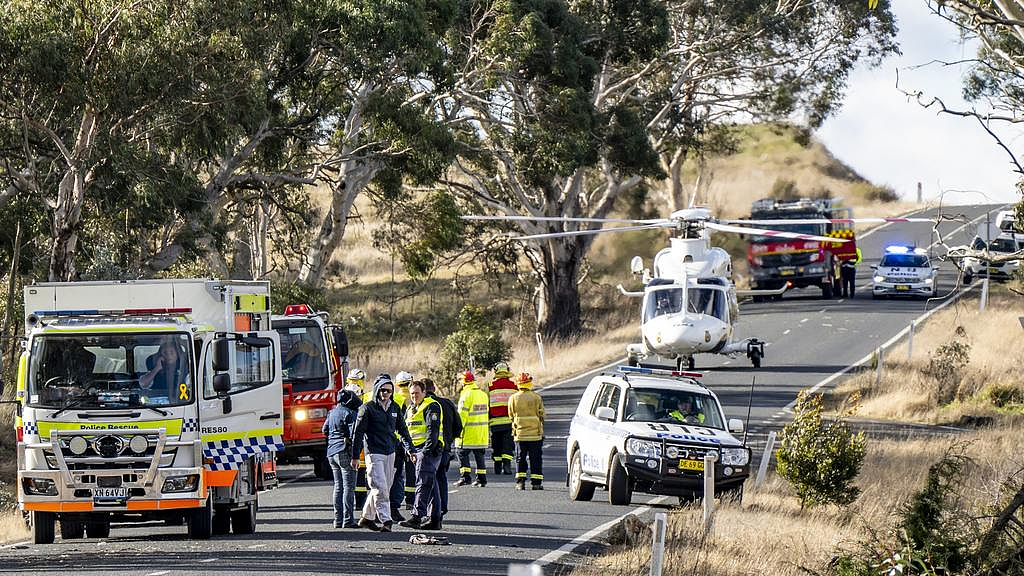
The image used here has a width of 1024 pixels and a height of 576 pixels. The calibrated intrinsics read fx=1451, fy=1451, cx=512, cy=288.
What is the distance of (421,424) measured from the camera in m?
15.4

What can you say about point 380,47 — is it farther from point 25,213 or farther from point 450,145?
point 25,213

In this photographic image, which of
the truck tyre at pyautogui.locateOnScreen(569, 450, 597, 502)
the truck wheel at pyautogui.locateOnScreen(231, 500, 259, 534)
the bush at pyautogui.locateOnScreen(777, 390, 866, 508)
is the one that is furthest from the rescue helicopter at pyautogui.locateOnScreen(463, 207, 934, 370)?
the truck wheel at pyautogui.locateOnScreen(231, 500, 259, 534)

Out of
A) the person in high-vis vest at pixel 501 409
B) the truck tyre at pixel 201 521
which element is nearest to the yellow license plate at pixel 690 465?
the person in high-vis vest at pixel 501 409

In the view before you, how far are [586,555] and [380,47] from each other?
1691 centimetres

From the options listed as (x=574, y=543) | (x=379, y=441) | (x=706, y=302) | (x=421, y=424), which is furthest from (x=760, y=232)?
(x=379, y=441)

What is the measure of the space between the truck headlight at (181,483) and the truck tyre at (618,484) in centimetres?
537

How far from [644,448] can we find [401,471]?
3.09 m

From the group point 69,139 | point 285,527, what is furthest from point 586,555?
point 69,139

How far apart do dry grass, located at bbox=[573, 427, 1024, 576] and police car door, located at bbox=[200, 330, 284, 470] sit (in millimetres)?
3985

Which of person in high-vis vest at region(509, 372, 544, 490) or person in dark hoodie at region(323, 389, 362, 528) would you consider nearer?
person in dark hoodie at region(323, 389, 362, 528)

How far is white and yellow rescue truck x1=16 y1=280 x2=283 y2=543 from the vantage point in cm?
1375

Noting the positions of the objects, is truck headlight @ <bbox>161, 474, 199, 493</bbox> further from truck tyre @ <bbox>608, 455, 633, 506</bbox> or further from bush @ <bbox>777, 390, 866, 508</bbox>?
bush @ <bbox>777, 390, 866, 508</bbox>

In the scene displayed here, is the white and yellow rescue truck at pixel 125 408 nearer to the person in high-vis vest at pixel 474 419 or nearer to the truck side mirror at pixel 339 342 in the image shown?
the person in high-vis vest at pixel 474 419

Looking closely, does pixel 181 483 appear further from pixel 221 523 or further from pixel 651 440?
pixel 651 440
